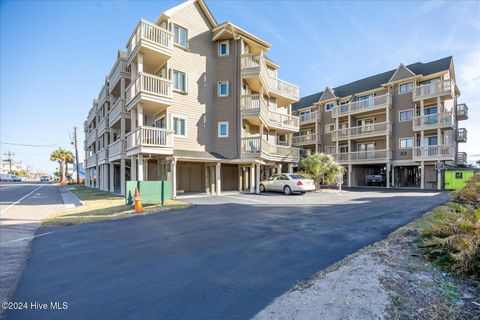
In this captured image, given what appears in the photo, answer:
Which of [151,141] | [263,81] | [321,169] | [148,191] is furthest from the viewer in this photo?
[321,169]

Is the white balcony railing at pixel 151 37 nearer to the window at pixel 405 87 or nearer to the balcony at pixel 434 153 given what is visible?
the balcony at pixel 434 153

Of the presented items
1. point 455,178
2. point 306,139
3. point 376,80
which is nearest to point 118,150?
point 306,139

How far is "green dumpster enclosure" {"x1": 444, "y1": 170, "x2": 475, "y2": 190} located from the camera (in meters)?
22.5

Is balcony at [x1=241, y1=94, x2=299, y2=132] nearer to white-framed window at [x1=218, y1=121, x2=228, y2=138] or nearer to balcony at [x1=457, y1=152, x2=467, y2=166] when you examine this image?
white-framed window at [x1=218, y1=121, x2=228, y2=138]

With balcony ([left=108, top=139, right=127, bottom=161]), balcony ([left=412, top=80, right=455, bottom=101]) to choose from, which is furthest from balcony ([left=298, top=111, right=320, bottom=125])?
balcony ([left=108, top=139, right=127, bottom=161])

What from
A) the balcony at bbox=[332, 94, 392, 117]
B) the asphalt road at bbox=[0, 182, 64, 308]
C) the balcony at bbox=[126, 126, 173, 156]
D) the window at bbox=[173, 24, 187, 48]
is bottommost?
the asphalt road at bbox=[0, 182, 64, 308]

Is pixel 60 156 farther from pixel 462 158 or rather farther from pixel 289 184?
pixel 462 158

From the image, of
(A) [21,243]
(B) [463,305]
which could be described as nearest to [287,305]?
(B) [463,305]

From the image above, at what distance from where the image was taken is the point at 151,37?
1606cm

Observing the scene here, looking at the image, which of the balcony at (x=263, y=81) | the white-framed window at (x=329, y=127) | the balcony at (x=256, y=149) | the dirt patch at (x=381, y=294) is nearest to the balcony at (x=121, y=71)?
the balcony at (x=263, y=81)

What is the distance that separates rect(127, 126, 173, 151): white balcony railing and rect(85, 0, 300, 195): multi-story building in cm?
7

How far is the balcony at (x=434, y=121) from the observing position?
24688 millimetres

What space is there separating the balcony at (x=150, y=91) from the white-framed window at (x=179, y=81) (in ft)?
5.00

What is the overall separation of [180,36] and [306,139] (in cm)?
2457
